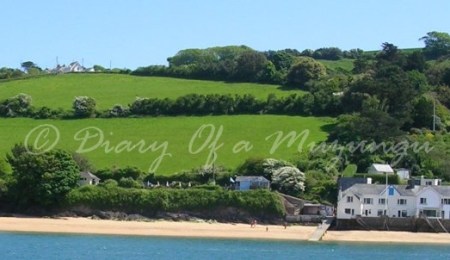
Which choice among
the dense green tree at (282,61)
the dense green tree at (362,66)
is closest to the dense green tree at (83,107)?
the dense green tree at (282,61)

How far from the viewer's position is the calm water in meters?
51.3

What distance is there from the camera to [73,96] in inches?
4186

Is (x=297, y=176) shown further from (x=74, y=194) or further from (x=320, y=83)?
(x=320, y=83)

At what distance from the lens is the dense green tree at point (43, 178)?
69.0 metres

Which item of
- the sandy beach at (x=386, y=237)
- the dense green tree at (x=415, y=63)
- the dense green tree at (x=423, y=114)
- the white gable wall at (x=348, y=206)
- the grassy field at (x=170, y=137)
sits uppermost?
the dense green tree at (x=415, y=63)

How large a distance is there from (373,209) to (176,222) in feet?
43.1

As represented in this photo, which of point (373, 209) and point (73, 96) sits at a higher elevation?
point (73, 96)

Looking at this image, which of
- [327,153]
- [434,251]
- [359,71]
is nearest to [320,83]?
[359,71]

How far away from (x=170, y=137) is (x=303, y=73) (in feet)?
80.6

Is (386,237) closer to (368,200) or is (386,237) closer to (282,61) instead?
(368,200)

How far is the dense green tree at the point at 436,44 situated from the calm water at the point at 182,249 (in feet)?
288

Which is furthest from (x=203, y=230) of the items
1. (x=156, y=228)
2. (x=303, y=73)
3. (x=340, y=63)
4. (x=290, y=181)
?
(x=340, y=63)

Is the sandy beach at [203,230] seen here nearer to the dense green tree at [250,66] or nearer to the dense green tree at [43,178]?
the dense green tree at [43,178]

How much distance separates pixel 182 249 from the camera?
55.1 meters
